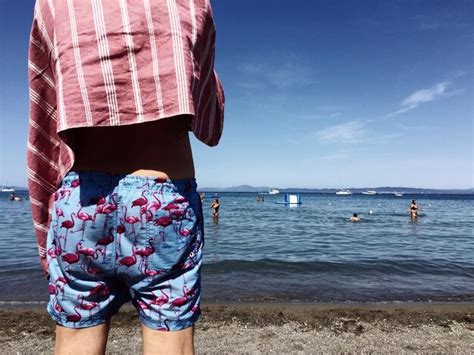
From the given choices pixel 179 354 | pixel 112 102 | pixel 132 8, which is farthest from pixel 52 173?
pixel 179 354

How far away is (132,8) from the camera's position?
1.15 meters

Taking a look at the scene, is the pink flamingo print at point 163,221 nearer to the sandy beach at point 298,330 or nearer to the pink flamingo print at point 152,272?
the pink flamingo print at point 152,272

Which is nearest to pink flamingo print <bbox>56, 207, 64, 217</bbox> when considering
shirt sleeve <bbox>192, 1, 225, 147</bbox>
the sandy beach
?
shirt sleeve <bbox>192, 1, 225, 147</bbox>

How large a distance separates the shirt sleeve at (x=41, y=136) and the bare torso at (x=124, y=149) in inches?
10.1

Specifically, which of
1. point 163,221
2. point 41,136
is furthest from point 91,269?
point 41,136

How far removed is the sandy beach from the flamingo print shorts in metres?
3.40

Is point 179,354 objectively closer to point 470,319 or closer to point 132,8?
point 132,8

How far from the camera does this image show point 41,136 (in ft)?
4.56

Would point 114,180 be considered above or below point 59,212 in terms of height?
above

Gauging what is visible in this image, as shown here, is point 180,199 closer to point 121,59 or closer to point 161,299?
point 161,299

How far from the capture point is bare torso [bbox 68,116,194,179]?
121 centimetres

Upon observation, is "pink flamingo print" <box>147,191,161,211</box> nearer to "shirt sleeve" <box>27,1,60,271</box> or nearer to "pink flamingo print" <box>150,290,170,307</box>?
"pink flamingo print" <box>150,290,170,307</box>

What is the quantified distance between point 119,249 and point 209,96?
0.67 metres

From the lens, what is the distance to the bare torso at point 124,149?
3.98 ft
